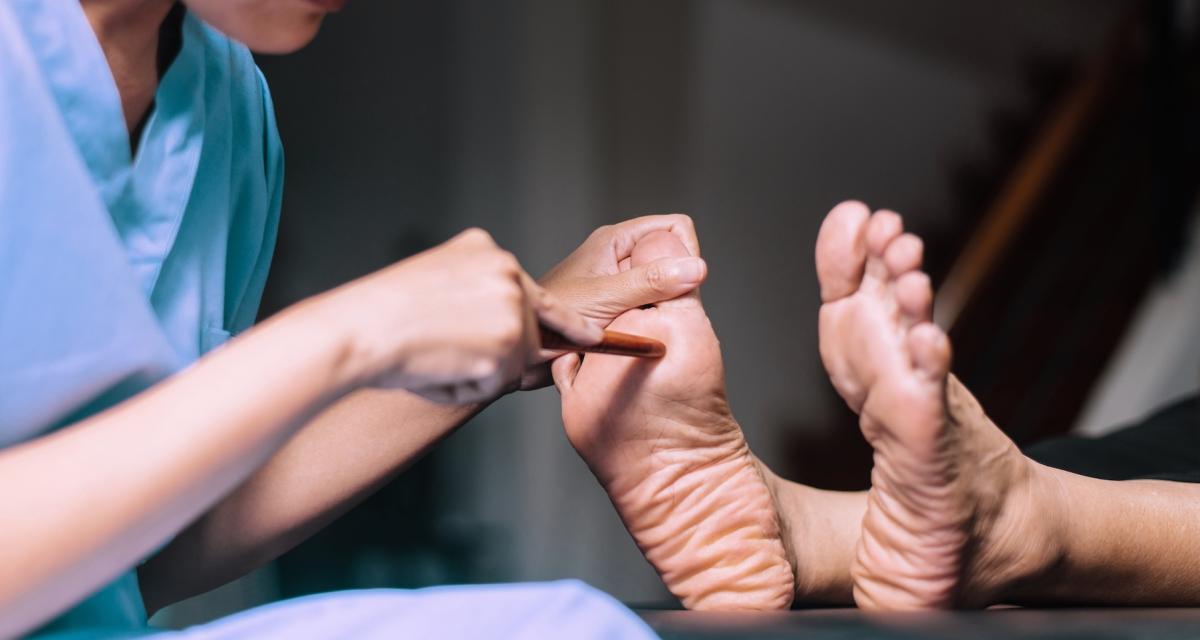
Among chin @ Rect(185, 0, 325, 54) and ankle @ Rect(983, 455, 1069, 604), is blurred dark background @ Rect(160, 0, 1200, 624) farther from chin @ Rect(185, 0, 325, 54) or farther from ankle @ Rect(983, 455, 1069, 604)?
chin @ Rect(185, 0, 325, 54)

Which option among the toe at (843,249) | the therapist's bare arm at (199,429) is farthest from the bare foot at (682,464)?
the therapist's bare arm at (199,429)

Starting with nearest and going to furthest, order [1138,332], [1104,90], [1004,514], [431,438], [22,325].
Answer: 1. [22,325]
2. [1004,514]
3. [431,438]
4. [1138,332]
5. [1104,90]

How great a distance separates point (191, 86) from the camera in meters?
0.75

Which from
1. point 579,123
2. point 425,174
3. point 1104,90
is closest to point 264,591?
point 425,174

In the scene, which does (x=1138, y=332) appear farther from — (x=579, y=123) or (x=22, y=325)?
(x=22, y=325)

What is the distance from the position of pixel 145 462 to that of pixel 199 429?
0.03 meters

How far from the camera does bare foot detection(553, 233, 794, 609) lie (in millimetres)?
760

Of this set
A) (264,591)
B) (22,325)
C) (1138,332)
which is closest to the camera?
(22,325)

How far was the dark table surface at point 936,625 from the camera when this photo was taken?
57cm

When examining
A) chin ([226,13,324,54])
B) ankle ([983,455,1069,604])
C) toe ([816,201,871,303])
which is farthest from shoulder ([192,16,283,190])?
ankle ([983,455,1069,604])

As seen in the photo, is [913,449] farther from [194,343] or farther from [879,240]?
[194,343]

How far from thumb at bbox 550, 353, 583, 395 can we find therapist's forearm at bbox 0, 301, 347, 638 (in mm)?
338

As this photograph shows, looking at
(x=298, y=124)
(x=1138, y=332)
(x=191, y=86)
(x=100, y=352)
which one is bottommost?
(x=1138, y=332)

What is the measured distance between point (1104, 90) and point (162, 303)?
2.38 m
